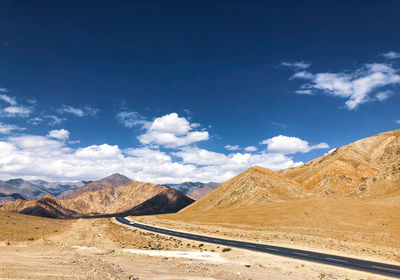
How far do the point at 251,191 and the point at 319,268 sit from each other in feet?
262

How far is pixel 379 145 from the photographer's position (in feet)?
441

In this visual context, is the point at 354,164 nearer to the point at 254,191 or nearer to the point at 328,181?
the point at 328,181

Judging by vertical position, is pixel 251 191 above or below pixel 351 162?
below

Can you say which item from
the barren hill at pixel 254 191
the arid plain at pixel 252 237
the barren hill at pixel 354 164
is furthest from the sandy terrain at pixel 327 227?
the barren hill at pixel 354 164

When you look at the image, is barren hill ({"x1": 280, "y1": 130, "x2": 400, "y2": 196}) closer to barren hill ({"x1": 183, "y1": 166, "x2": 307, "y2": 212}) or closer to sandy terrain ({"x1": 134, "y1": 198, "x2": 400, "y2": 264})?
barren hill ({"x1": 183, "y1": 166, "x2": 307, "y2": 212})

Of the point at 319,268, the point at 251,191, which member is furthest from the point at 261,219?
the point at 319,268

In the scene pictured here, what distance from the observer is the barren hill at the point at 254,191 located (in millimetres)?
97375

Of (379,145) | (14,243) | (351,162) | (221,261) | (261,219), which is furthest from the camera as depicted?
(379,145)

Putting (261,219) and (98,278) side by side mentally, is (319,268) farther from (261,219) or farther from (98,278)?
(261,219)

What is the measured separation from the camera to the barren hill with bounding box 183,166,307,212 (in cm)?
9738

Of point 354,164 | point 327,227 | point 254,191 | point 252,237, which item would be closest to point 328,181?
point 354,164

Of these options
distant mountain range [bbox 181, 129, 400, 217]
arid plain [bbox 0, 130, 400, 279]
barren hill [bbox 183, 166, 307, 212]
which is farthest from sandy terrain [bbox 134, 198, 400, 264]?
barren hill [bbox 183, 166, 307, 212]

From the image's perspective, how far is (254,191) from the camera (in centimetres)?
10256

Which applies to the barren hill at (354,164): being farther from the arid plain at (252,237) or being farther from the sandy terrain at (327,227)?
the sandy terrain at (327,227)
